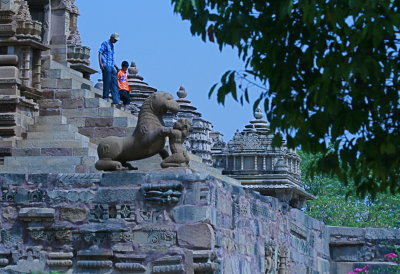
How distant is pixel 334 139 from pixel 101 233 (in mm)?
6248

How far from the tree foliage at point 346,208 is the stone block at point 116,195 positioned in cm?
3446

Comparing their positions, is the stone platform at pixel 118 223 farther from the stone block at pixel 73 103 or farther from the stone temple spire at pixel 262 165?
the stone temple spire at pixel 262 165

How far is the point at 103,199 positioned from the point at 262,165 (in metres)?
18.2

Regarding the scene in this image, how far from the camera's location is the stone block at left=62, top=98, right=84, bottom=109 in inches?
1009

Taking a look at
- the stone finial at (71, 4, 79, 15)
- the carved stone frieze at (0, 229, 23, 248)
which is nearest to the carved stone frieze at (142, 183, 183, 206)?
the carved stone frieze at (0, 229, 23, 248)

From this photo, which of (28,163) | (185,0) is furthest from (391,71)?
(28,163)

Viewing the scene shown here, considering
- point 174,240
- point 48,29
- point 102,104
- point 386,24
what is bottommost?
point 174,240

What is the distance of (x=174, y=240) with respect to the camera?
18.0 m

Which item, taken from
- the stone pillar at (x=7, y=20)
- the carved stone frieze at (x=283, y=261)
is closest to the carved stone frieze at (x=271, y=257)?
the carved stone frieze at (x=283, y=261)

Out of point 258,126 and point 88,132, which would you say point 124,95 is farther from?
point 258,126

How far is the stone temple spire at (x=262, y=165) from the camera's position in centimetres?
3559

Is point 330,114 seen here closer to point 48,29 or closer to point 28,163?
point 28,163

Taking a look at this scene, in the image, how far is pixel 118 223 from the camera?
1827 cm

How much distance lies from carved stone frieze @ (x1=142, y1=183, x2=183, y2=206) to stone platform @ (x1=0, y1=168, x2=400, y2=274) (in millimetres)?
13
